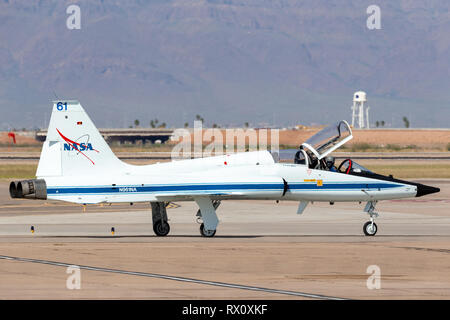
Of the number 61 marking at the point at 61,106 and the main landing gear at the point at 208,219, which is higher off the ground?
the number 61 marking at the point at 61,106

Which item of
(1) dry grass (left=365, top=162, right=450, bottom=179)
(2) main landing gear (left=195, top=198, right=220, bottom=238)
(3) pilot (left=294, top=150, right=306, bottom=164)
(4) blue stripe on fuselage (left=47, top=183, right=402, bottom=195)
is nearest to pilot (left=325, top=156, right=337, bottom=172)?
(4) blue stripe on fuselage (left=47, top=183, right=402, bottom=195)

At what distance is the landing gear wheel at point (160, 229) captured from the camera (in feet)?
93.4

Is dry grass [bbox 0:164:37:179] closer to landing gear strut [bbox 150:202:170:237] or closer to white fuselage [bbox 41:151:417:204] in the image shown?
landing gear strut [bbox 150:202:170:237]

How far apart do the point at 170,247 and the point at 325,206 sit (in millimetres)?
18130

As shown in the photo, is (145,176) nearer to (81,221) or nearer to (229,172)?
(229,172)

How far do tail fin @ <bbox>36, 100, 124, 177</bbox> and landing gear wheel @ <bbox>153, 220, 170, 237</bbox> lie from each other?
2388 mm

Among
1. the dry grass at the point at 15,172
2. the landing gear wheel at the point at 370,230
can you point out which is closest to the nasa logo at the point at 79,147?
the landing gear wheel at the point at 370,230

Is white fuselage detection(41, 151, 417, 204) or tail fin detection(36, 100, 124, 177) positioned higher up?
tail fin detection(36, 100, 124, 177)

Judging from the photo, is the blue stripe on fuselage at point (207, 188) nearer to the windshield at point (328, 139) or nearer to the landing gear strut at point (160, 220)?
the windshield at point (328, 139)

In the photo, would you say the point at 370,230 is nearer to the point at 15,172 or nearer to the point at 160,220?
the point at 160,220

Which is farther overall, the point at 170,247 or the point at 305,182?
the point at 305,182

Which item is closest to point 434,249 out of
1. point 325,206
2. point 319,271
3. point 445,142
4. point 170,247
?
point 319,271

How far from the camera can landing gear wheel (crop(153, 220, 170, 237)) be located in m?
28.5

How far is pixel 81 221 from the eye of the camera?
3419 cm
